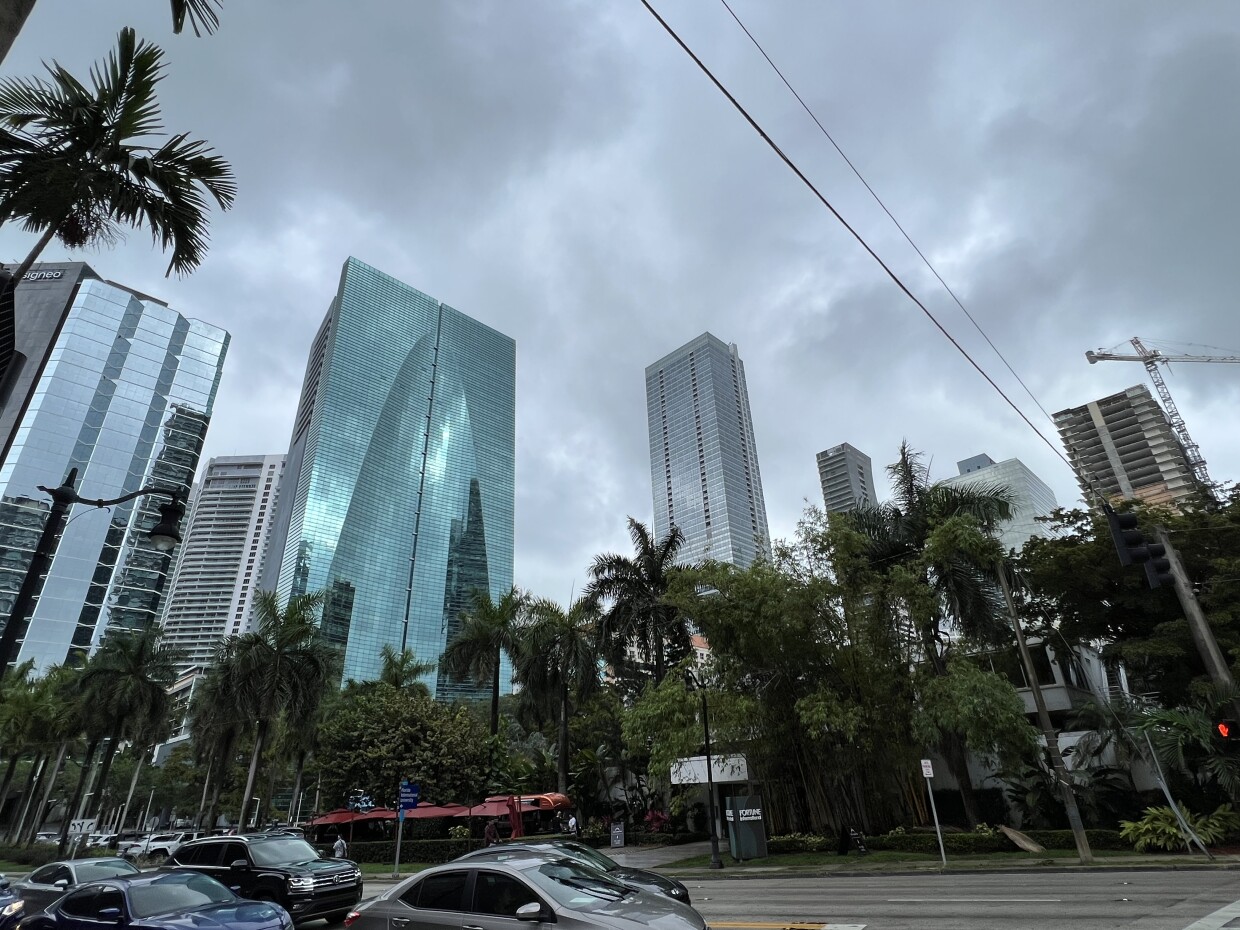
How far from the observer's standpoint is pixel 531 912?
659 cm

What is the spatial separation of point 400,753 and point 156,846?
1806 cm

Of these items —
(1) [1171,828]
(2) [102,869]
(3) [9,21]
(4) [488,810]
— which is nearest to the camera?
(3) [9,21]

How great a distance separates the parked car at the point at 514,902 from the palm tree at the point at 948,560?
20.1 metres

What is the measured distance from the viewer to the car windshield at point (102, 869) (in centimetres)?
1251

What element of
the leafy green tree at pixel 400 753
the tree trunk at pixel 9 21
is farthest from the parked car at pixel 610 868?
the leafy green tree at pixel 400 753

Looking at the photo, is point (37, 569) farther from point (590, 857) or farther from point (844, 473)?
point (844, 473)

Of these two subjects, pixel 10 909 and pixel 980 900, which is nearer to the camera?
pixel 10 909

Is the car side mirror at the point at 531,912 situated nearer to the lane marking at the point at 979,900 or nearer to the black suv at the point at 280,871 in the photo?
the black suv at the point at 280,871

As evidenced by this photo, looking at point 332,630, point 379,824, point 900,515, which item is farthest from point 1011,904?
point 332,630

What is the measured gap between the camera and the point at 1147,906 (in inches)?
434

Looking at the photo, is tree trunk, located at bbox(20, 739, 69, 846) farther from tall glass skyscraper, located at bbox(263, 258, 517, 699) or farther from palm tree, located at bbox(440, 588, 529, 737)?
tall glass skyscraper, located at bbox(263, 258, 517, 699)

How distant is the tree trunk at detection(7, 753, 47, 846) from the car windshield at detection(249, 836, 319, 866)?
60985 millimetres

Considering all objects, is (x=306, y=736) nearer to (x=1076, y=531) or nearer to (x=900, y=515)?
(x=900, y=515)

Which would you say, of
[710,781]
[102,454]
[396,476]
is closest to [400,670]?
[710,781]
